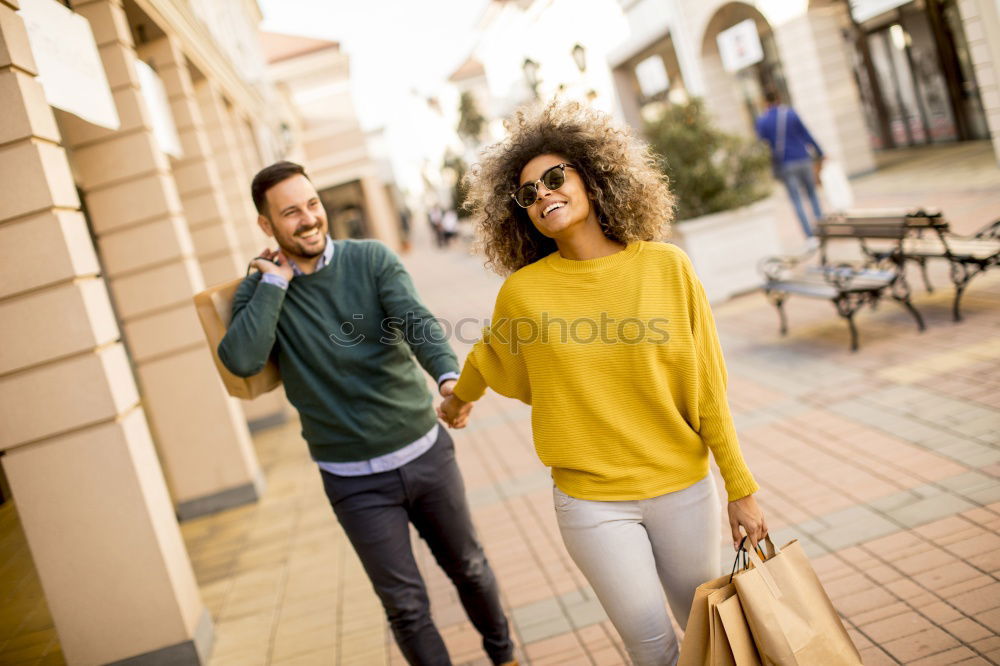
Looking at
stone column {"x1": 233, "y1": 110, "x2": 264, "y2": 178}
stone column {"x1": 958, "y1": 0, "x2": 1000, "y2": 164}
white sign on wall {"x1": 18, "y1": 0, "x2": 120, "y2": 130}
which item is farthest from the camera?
stone column {"x1": 233, "y1": 110, "x2": 264, "y2": 178}

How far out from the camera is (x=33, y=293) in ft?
13.8

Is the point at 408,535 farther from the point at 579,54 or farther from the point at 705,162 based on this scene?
the point at 579,54

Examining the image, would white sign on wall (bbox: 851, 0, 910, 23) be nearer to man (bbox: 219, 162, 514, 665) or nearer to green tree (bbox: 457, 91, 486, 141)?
man (bbox: 219, 162, 514, 665)

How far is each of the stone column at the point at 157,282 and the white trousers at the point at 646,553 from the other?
5.32 metres

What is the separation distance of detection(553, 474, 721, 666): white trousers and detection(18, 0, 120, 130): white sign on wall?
3.71 meters

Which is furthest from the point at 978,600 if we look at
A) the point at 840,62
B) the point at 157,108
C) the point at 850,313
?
the point at 840,62

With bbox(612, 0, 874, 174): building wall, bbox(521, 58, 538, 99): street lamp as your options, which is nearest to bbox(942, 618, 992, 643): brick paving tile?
bbox(521, 58, 538, 99): street lamp

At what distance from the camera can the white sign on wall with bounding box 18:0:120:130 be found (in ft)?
14.8

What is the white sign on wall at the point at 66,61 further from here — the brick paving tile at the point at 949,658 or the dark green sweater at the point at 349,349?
the brick paving tile at the point at 949,658

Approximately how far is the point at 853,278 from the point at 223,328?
561cm

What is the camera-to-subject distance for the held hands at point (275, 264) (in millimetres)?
3074

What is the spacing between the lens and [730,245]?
10.1 metres

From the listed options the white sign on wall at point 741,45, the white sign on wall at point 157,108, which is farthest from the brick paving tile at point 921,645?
the white sign on wall at point 741,45

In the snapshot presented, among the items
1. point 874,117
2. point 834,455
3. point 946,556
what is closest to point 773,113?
point 834,455
